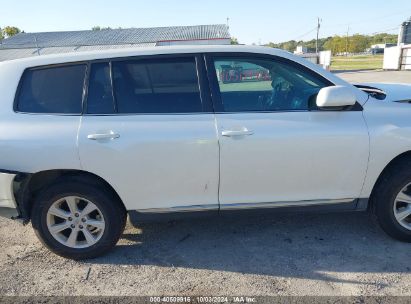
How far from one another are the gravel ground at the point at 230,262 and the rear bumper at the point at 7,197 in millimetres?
535

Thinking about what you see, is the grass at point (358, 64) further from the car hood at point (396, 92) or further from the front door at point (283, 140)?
the front door at point (283, 140)

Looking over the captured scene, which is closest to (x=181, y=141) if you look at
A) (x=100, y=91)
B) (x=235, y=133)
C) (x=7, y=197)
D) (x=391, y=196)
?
(x=235, y=133)

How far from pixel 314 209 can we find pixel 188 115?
1.43 meters

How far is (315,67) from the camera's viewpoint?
306cm

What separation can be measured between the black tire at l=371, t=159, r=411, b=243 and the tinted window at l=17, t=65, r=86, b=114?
9.02ft

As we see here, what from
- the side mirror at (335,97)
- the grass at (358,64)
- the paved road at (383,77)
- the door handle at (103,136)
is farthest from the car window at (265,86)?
the grass at (358,64)

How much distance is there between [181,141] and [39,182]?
1.35 metres

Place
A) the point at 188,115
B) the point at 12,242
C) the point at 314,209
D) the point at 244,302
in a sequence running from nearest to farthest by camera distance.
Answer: the point at 244,302 → the point at 188,115 → the point at 314,209 → the point at 12,242

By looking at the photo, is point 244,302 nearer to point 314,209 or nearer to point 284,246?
point 284,246

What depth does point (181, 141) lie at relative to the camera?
9.47 feet

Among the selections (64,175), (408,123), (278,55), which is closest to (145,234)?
(64,175)

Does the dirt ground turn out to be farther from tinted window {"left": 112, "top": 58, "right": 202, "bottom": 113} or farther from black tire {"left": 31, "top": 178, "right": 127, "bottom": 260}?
tinted window {"left": 112, "top": 58, "right": 202, "bottom": 113}

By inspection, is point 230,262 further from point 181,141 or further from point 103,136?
point 103,136

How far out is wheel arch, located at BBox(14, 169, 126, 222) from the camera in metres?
2.98
